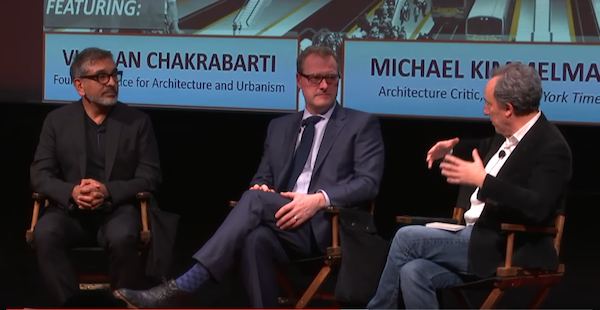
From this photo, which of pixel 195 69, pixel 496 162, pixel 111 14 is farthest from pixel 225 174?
pixel 496 162

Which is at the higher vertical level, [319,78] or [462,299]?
[319,78]

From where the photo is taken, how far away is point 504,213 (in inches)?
139

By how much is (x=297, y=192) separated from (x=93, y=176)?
3.36 feet

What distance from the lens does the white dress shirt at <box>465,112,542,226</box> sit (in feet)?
11.7

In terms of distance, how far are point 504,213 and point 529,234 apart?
5.6 inches

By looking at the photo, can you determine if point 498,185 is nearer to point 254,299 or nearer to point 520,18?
point 254,299

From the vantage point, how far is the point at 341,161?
→ 421cm

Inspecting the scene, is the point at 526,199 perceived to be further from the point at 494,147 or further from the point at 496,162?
the point at 494,147

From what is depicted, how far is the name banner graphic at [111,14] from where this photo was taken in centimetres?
596

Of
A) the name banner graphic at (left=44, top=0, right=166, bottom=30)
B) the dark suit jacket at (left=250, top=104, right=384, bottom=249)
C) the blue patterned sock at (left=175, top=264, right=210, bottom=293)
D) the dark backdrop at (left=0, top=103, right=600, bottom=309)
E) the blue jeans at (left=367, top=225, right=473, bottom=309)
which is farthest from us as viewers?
the name banner graphic at (left=44, top=0, right=166, bottom=30)

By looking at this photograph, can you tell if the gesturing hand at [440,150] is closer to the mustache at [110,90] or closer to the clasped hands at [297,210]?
the clasped hands at [297,210]

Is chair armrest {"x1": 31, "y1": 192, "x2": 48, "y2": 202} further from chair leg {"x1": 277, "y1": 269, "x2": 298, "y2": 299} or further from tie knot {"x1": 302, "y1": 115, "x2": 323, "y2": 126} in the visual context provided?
tie knot {"x1": 302, "y1": 115, "x2": 323, "y2": 126}

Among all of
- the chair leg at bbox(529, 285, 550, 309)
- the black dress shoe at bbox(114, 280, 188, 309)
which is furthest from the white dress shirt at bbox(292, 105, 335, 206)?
the chair leg at bbox(529, 285, 550, 309)

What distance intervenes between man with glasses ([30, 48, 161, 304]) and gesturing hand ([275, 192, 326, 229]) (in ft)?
2.42
